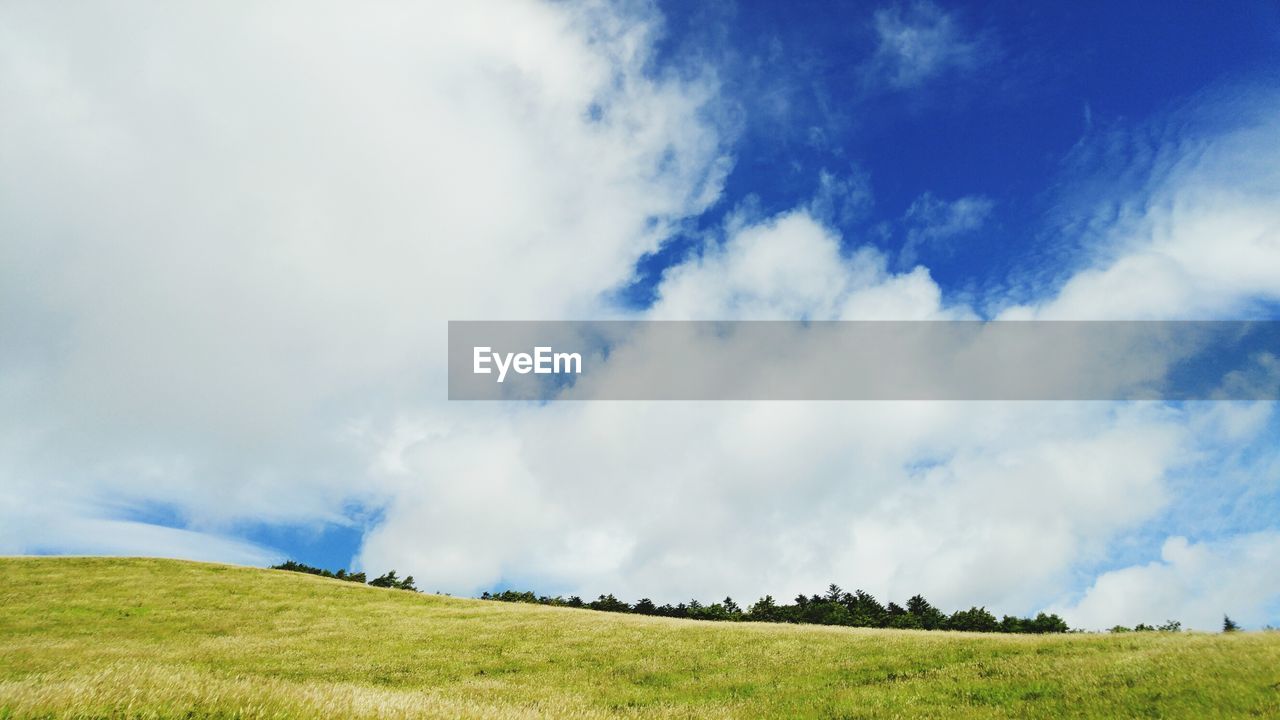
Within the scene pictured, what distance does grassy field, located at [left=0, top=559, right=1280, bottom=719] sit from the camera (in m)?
10.2

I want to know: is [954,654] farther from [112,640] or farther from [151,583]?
[151,583]

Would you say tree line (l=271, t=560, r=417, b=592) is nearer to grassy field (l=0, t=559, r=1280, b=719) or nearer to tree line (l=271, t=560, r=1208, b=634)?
tree line (l=271, t=560, r=1208, b=634)

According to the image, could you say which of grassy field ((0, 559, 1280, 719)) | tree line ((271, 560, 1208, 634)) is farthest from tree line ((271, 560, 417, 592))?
grassy field ((0, 559, 1280, 719))

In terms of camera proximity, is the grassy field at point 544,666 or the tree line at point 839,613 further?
the tree line at point 839,613

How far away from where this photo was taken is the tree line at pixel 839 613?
81.4 meters

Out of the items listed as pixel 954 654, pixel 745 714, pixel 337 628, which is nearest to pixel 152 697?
pixel 745 714

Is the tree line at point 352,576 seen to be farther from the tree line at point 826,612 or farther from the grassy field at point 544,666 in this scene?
the grassy field at point 544,666

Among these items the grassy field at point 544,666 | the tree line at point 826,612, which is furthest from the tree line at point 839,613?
the grassy field at point 544,666

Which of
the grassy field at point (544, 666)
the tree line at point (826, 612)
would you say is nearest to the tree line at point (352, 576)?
the tree line at point (826, 612)

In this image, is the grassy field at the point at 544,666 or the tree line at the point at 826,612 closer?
the grassy field at the point at 544,666

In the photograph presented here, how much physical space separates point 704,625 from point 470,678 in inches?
690

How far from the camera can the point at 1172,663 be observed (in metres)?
14.4

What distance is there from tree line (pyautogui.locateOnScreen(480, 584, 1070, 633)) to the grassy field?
4419 cm

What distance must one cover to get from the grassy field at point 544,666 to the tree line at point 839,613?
44192 mm
